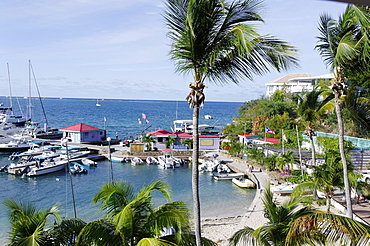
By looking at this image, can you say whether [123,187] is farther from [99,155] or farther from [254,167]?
[99,155]

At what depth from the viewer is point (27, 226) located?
5094 mm

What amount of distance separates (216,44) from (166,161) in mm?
24218

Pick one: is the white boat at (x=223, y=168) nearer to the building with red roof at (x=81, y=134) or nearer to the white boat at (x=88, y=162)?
the white boat at (x=88, y=162)

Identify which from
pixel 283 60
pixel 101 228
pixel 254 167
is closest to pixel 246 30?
pixel 283 60

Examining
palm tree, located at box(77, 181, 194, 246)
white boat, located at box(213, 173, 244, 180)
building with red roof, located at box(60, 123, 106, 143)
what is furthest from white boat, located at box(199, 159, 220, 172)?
palm tree, located at box(77, 181, 194, 246)

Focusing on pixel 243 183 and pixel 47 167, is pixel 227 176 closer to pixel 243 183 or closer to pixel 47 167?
pixel 243 183

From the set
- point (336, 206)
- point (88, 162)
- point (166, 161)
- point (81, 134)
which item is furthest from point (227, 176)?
point (81, 134)

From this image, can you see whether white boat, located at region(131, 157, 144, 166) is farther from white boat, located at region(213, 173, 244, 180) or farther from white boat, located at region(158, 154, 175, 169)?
white boat, located at region(213, 173, 244, 180)

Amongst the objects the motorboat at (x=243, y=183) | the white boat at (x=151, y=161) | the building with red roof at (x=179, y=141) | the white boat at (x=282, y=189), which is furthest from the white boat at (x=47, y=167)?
the white boat at (x=282, y=189)

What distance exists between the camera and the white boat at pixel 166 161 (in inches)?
1085

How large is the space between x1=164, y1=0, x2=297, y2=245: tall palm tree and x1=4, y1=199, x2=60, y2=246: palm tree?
2403 mm

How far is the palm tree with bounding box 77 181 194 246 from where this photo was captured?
478 centimetres

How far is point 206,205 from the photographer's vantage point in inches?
688

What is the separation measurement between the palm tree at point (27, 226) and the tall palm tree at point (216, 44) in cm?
240
